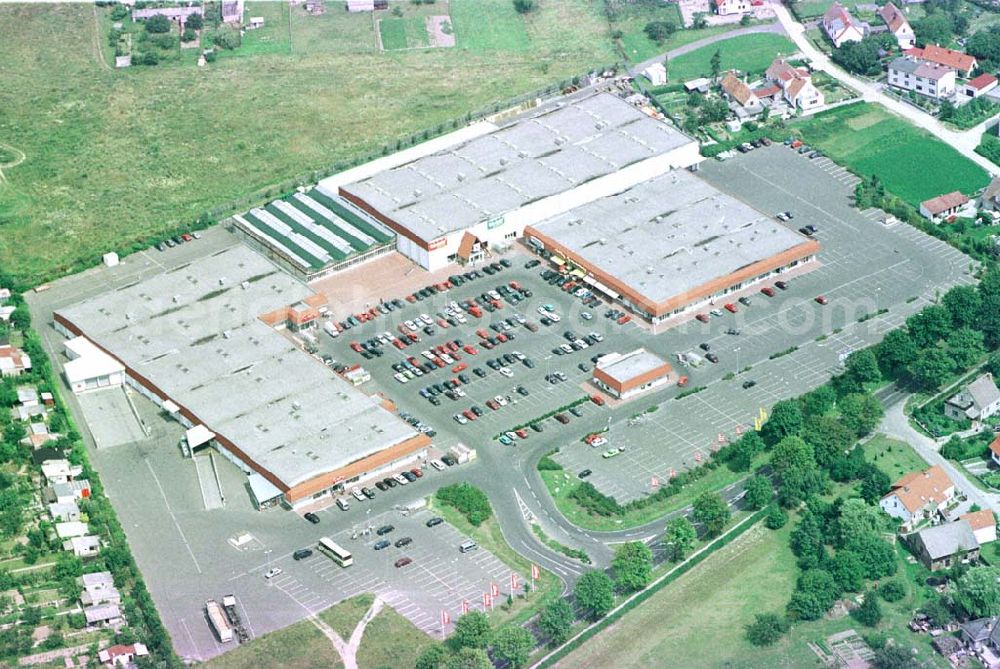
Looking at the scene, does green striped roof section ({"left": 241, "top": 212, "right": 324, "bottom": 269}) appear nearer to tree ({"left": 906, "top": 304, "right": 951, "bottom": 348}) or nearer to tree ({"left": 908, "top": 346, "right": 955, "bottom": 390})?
tree ({"left": 906, "top": 304, "right": 951, "bottom": 348})

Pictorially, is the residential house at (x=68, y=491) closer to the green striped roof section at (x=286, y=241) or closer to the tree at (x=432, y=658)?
the tree at (x=432, y=658)

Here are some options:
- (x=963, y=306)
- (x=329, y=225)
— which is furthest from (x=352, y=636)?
(x=963, y=306)

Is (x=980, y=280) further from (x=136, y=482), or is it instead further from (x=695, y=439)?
(x=136, y=482)

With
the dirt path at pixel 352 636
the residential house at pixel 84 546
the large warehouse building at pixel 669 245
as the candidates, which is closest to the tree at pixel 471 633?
the dirt path at pixel 352 636

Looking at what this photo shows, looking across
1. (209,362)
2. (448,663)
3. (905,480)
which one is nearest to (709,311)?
(905,480)

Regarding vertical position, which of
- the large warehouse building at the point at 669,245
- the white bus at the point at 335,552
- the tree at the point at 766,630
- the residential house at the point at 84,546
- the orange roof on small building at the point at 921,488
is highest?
the large warehouse building at the point at 669,245

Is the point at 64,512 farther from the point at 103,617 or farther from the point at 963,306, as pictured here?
the point at 963,306

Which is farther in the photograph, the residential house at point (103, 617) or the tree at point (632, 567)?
the tree at point (632, 567)
